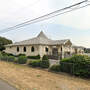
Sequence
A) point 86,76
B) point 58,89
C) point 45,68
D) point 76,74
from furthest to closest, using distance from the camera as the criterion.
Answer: point 45,68, point 76,74, point 86,76, point 58,89

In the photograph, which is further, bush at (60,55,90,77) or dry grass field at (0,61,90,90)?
bush at (60,55,90,77)

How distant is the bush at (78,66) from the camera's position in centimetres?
891

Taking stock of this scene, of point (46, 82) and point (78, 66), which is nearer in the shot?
point (46, 82)

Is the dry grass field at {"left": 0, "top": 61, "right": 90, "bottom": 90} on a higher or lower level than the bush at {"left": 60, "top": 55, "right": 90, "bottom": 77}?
lower

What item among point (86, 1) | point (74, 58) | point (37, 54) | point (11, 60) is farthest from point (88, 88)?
point (37, 54)

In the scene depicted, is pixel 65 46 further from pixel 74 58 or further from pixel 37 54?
pixel 74 58

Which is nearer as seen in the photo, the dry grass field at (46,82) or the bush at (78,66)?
the dry grass field at (46,82)

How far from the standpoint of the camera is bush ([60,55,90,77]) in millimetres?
8914

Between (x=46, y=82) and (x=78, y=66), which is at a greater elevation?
(x=78, y=66)

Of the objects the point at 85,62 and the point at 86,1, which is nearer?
the point at 86,1

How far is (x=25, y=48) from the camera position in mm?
28203

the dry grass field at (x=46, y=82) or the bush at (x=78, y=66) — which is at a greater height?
the bush at (x=78, y=66)

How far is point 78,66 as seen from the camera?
9.48 metres

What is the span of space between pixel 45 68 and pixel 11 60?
29.6 ft
